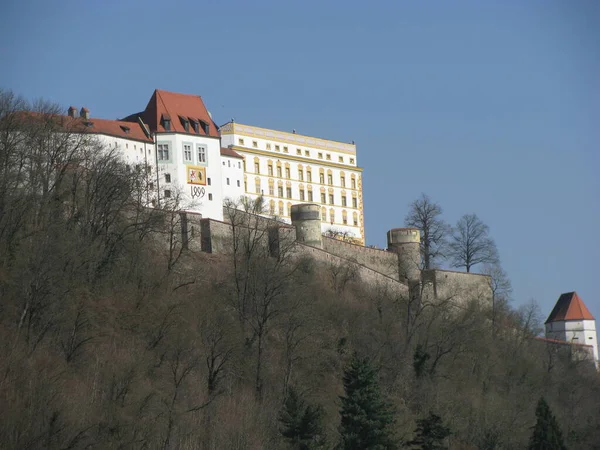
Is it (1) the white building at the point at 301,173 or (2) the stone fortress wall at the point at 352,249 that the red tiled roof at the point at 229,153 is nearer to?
(1) the white building at the point at 301,173

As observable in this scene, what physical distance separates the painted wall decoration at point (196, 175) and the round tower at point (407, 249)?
1179cm

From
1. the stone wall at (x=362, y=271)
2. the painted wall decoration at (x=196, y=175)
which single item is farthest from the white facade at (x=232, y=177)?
the stone wall at (x=362, y=271)

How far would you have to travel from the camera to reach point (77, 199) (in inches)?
2315

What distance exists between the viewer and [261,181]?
8650 cm

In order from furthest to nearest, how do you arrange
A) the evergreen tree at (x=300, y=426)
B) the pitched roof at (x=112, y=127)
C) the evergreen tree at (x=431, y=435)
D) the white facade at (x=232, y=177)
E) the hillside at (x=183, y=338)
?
the white facade at (x=232, y=177) < the pitched roof at (x=112, y=127) < the evergreen tree at (x=431, y=435) < the evergreen tree at (x=300, y=426) < the hillside at (x=183, y=338)

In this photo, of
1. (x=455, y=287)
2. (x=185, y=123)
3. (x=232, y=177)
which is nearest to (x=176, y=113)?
(x=185, y=123)

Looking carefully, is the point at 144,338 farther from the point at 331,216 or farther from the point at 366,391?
the point at 331,216

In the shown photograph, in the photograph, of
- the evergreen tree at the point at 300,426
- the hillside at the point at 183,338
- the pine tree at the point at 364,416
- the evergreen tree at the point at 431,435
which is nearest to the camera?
the hillside at the point at 183,338

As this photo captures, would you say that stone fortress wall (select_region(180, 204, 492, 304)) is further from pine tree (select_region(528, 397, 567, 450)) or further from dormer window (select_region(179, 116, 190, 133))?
pine tree (select_region(528, 397, 567, 450))

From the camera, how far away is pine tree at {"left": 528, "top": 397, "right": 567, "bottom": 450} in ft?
198

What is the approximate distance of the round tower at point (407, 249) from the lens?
78.8 meters

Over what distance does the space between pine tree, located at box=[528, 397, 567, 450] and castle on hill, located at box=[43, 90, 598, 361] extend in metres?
15.1

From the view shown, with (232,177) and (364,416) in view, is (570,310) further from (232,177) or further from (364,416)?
(364,416)

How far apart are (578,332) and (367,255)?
34.6 metres
